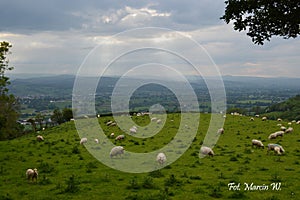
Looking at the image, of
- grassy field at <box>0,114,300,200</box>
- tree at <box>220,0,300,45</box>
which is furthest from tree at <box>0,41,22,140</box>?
tree at <box>220,0,300,45</box>

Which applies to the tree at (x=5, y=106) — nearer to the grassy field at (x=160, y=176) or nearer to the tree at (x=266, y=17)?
the grassy field at (x=160, y=176)

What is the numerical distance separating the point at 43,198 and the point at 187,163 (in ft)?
32.6

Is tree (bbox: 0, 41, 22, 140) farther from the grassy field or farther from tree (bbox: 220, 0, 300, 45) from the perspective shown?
tree (bbox: 220, 0, 300, 45)

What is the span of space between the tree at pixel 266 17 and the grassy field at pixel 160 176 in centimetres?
674

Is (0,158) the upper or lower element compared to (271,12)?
lower

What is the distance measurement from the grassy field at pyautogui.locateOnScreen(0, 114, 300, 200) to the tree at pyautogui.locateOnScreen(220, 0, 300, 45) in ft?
22.1

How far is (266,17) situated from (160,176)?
30.9 ft

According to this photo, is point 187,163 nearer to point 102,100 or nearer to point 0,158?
point 0,158

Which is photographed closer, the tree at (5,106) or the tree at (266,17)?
the tree at (266,17)

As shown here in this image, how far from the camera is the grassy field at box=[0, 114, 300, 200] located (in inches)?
538

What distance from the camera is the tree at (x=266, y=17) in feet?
40.7

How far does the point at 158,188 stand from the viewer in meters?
14.5

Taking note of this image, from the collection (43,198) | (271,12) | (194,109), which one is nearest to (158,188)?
(43,198)

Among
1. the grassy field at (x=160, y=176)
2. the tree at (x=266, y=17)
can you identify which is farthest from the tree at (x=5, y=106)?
the tree at (x=266, y=17)
